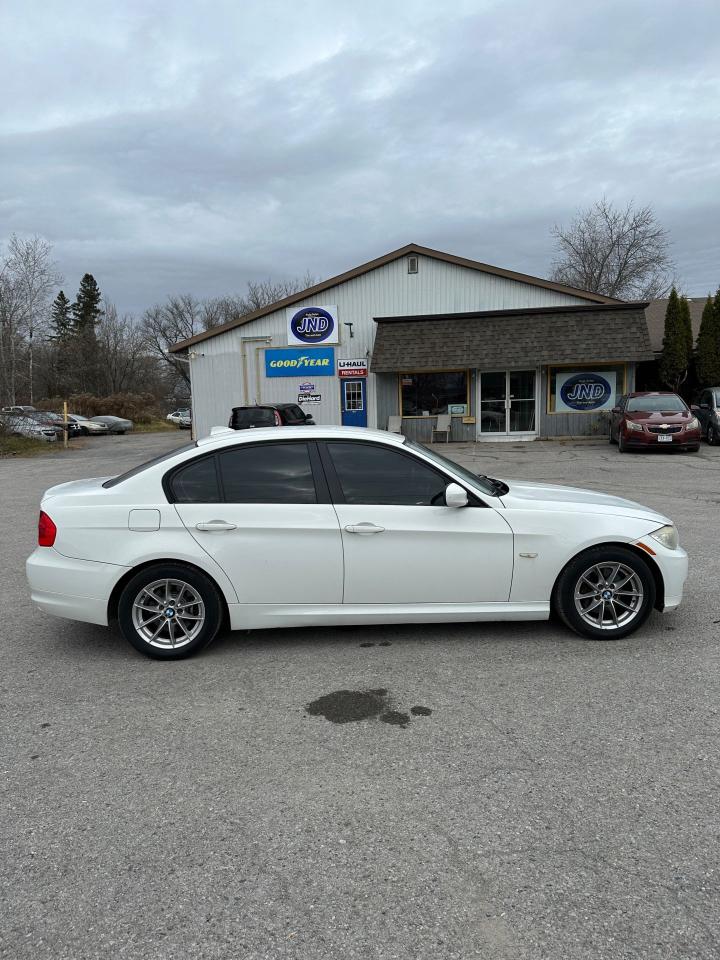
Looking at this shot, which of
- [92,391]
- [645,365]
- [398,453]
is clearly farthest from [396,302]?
[92,391]

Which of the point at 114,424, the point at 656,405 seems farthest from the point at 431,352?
the point at 114,424

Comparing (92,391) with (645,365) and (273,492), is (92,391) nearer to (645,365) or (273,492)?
(645,365)

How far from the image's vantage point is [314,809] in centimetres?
288

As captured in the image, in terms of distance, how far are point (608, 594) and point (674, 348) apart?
20.9 meters

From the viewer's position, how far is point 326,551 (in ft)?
14.8

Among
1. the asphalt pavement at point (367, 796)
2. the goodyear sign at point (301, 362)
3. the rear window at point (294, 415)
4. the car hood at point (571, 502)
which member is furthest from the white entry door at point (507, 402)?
the asphalt pavement at point (367, 796)

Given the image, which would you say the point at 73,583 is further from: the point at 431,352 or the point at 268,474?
the point at 431,352

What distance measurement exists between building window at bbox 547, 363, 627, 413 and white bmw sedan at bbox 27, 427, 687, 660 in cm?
1836

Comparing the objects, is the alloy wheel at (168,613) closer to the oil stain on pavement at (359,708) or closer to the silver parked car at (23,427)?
the oil stain on pavement at (359,708)

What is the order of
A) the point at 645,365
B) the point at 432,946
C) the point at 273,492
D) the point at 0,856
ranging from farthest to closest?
the point at 645,365 → the point at 273,492 → the point at 0,856 → the point at 432,946

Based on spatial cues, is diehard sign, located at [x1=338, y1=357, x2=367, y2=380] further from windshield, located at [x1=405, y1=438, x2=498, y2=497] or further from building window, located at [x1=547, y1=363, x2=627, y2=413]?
windshield, located at [x1=405, y1=438, x2=498, y2=497]

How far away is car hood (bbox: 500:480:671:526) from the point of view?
4738mm

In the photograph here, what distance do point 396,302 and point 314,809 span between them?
22289mm

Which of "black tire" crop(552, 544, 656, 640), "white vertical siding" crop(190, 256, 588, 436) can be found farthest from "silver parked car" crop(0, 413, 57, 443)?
"black tire" crop(552, 544, 656, 640)
